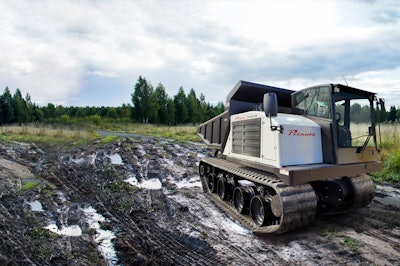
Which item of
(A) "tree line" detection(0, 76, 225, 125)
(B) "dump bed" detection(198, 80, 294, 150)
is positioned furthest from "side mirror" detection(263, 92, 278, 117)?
(A) "tree line" detection(0, 76, 225, 125)

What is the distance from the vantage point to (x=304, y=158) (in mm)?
5129

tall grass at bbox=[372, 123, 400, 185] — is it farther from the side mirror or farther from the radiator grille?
the side mirror

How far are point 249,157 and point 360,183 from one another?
223 centimetres

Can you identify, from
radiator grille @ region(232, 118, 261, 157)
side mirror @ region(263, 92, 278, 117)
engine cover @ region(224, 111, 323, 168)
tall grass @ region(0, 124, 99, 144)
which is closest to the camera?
side mirror @ region(263, 92, 278, 117)

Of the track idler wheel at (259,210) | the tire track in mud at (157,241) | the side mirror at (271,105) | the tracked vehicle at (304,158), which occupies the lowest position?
the tire track in mud at (157,241)

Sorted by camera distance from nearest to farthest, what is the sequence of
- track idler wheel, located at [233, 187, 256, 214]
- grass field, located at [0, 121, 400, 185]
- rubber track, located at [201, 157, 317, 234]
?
rubber track, located at [201, 157, 317, 234] → track idler wheel, located at [233, 187, 256, 214] → grass field, located at [0, 121, 400, 185]

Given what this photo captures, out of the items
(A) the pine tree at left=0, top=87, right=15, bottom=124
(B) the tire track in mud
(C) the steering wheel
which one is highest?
(A) the pine tree at left=0, top=87, right=15, bottom=124

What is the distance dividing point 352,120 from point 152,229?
432cm

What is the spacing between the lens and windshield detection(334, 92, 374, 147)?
5.31m

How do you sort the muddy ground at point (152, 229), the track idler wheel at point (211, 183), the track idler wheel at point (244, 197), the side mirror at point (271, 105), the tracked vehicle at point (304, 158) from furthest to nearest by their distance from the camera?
the track idler wheel at point (211, 183)
the track idler wheel at point (244, 197)
the side mirror at point (271, 105)
the tracked vehicle at point (304, 158)
the muddy ground at point (152, 229)

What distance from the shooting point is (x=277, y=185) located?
4.76m

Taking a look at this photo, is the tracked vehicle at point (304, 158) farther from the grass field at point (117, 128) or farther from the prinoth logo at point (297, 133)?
the grass field at point (117, 128)

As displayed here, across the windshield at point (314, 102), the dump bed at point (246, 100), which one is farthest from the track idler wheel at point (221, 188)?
the windshield at point (314, 102)

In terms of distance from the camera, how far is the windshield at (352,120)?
17.4 feet
